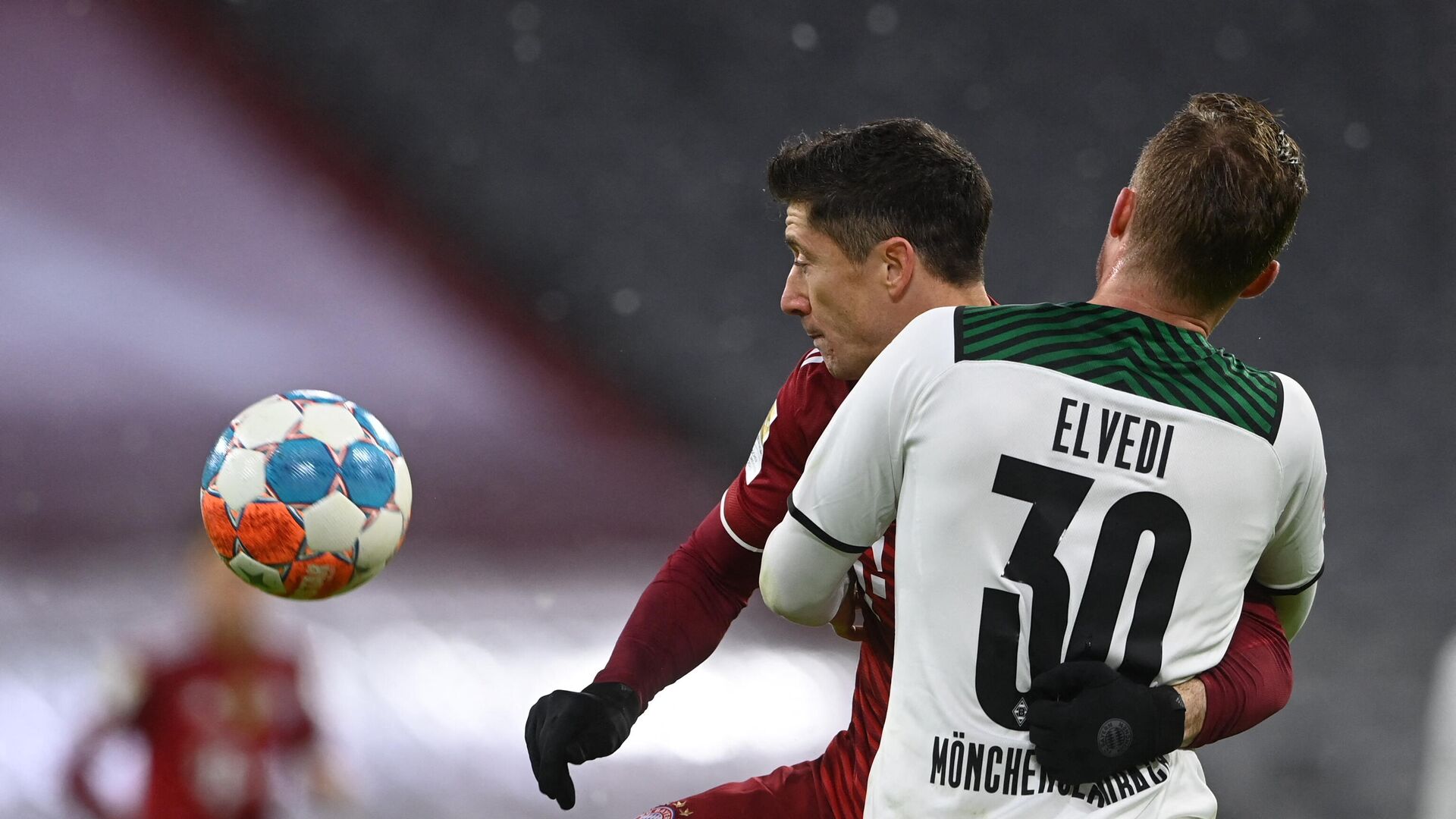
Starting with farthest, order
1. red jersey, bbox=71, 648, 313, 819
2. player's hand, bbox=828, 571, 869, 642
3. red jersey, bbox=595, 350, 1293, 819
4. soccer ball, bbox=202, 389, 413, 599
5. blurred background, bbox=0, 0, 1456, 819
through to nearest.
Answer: blurred background, bbox=0, 0, 1456, 819 < red jersey, bbox=71, 648, 313, 819 < soccer ball, bbox=202, 389, 413, 599 < red jersey, bbox=595, 350, 1293, 819 < player's hand, bbox=828, 571, 869, 642

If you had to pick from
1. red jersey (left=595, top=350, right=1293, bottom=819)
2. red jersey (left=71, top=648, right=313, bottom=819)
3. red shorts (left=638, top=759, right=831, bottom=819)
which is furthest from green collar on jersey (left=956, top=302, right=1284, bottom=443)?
red jersey (left=71, top=648, right=313, bottom=819)

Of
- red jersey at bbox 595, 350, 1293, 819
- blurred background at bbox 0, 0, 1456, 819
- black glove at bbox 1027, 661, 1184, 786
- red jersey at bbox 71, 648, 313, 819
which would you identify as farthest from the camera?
blurred background at bbox 0, 0, 1456, 819

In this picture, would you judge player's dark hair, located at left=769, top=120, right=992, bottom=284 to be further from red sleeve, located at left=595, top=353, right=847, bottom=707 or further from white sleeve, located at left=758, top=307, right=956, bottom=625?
white sleeve, located at left=758, top=307, right=956, bottom=625

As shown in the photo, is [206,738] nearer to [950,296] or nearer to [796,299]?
[796,299]

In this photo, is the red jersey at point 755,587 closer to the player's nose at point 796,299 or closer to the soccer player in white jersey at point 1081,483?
the player's nose at point 796,299

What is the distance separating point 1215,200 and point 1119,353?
0.60 feet

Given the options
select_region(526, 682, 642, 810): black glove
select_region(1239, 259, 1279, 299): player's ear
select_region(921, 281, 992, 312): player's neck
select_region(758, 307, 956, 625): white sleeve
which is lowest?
select_region(526, 682, 642, 810): black glove

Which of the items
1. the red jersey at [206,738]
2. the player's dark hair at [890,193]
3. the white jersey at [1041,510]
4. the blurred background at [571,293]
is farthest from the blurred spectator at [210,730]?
the white jersey at [1041,510]

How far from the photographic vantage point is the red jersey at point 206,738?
3471mm

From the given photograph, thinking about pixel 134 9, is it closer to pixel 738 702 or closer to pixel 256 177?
pixel 256 177

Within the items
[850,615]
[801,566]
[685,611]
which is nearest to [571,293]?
[685,611]

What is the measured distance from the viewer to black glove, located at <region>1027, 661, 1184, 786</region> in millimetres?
1239

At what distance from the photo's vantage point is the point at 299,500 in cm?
230

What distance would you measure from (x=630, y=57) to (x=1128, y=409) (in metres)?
3.77
